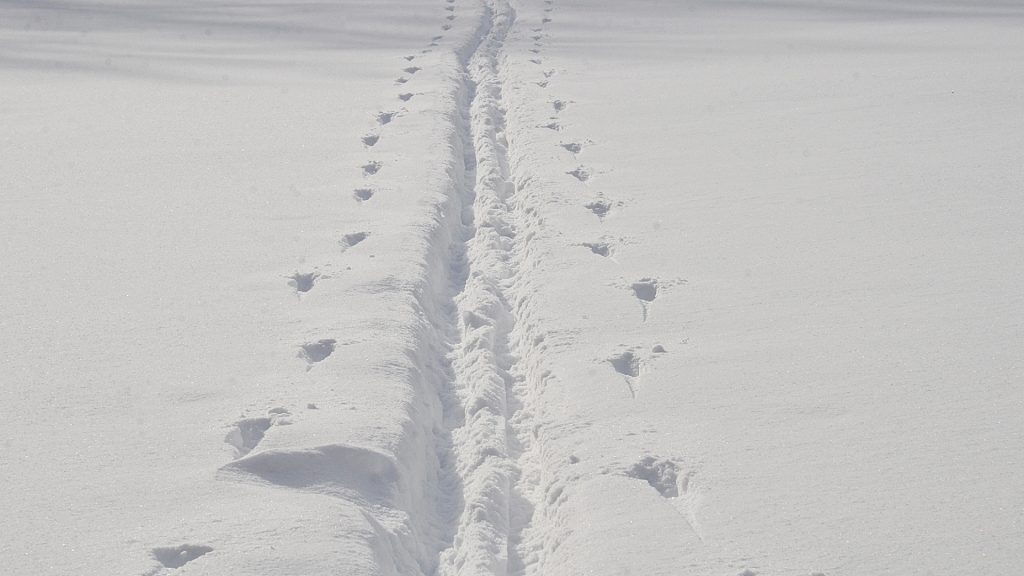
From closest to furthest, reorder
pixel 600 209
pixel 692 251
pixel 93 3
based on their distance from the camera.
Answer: pixel 692 251 < pixel 600 209 < pixel 93 3

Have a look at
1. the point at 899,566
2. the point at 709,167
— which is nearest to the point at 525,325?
the point at 899,566

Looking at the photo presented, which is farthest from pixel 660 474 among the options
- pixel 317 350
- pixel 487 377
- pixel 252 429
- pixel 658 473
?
pixel 317 350

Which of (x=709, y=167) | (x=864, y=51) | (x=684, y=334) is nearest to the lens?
(x=684, y=334)

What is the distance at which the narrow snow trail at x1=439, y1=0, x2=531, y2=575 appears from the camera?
2430 millimetres

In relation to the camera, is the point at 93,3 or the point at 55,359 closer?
the point at 55,359

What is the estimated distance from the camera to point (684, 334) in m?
3.27

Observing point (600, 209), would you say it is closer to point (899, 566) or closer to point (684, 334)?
point (684, 334)

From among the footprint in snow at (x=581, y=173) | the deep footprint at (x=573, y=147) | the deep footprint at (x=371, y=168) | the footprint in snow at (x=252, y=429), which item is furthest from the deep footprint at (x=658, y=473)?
the deep footprint at (x=573, y=147)

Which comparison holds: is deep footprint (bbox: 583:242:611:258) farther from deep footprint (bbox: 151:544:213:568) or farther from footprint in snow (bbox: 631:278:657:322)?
deep footprint (bbox: 151:544:213:568)

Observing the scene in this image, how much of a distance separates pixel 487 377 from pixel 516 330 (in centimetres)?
43

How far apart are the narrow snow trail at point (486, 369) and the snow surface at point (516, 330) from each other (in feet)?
0.04

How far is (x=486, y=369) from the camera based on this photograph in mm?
3139

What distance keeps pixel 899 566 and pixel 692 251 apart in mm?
1977

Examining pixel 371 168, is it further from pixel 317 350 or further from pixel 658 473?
pixel 658 473
